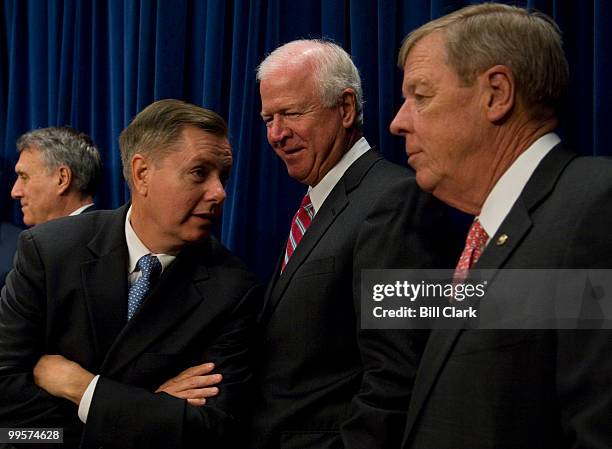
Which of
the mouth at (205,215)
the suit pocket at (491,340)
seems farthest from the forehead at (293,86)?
the suit pocket at (491,340)

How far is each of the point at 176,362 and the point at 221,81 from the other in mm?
988

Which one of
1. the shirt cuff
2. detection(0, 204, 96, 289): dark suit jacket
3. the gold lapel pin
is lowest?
detection(0, 204, 96, 289): dark suit jacket

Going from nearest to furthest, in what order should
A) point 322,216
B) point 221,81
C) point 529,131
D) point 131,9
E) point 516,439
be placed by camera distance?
1. point 516,439
2. point 529,131
3. point 322,216
4. point 221,81
5. point 131,9

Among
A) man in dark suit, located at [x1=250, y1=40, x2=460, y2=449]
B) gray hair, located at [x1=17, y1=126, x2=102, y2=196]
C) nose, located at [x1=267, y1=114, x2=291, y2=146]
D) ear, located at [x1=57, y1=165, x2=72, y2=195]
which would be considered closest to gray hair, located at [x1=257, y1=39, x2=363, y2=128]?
man in dark suit, located at [x1=250, y1=40, x2=460, y2=449]

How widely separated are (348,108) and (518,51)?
2.09ft

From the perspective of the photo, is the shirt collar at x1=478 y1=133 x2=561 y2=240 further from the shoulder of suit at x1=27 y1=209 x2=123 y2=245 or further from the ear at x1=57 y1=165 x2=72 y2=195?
the ear at x1=57 y1=165 x2=72 y2=195

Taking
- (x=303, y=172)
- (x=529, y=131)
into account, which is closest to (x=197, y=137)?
(x=303, y=172)

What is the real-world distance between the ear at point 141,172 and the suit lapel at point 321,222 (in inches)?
14.1

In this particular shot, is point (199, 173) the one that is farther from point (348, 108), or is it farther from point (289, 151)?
point (348, 108)

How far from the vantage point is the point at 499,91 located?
1258 mm

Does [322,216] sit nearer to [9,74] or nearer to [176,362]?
[176,362]

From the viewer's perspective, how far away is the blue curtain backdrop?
5.94 ft

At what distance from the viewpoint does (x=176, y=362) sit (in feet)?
5.48

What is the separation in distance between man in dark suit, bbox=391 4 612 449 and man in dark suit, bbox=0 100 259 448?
53 cm
